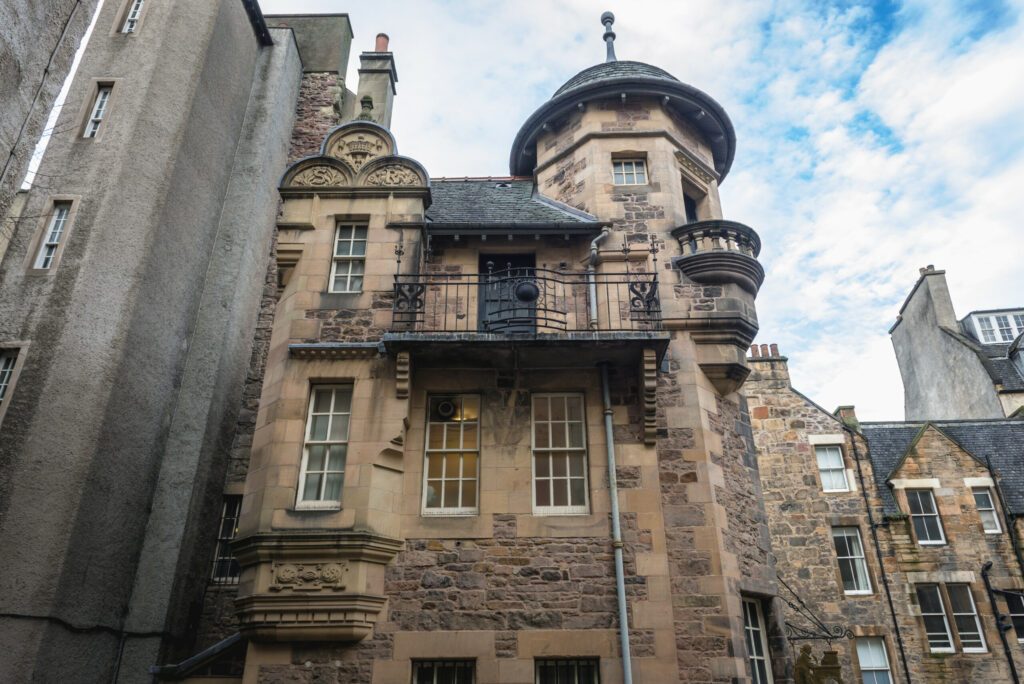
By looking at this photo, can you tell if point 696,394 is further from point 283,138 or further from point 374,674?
point 283,138

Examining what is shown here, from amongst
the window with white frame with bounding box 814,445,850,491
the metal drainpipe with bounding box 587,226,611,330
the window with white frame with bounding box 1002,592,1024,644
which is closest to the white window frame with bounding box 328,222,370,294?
the metal drainpipe with bounding box 587,226,611,330

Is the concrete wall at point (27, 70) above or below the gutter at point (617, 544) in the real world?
above

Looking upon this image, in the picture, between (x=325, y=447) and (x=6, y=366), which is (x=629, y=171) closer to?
(x=325, y=447)

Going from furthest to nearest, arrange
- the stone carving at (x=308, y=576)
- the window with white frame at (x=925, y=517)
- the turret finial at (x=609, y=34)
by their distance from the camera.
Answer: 1. the window with white frame at (x=925, y=517)
2. the turret finial at (x=609, y=34)
3. the stone carving at (x=308, y=576)

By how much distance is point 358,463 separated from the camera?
9984 mm

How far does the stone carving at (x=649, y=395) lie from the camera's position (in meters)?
10.2

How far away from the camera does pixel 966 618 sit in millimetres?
18844

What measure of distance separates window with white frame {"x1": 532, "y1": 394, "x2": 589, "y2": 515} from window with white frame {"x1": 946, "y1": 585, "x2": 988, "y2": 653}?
15464mm

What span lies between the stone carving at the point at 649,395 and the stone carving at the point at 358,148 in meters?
6.39

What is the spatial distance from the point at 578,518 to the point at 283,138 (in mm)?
12943

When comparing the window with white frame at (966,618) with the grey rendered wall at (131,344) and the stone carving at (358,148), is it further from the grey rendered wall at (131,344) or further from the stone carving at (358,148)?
the grey rendered wall at (131,344)

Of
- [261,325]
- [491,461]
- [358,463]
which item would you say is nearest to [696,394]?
[491,461]

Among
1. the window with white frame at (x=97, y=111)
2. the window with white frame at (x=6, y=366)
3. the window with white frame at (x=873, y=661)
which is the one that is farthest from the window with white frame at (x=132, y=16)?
the window with white frame at (x=873, y=661)

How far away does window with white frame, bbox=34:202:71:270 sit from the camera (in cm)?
1186
